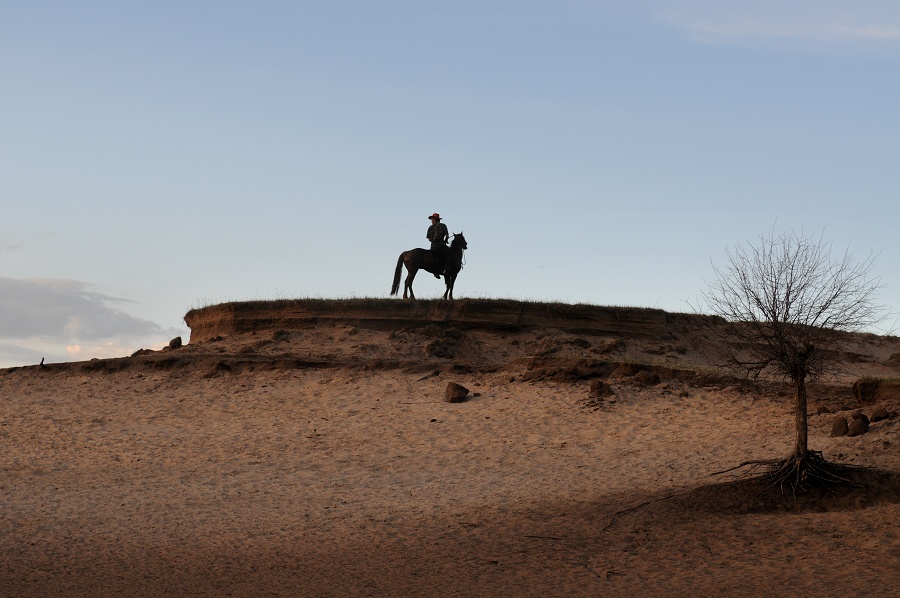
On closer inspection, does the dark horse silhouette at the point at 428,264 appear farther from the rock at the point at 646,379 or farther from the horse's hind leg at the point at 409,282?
the rock at the point at 646,379

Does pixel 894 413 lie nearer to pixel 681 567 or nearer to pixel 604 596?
pixel 681 567

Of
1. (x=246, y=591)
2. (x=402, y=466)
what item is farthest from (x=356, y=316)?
(x=246, y=591)

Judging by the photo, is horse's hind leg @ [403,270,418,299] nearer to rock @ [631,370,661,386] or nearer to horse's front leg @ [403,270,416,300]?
horse's front leg @ [403,270,416,300]

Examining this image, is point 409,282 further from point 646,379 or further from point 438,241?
point 646,379

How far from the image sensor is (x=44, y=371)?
2794 centimetres

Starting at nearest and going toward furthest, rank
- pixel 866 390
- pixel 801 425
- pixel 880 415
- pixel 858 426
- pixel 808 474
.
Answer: pixel 808 474 < pixel 801 425 < pixel 858 426 < pixel 880 415 < pixel 866 390

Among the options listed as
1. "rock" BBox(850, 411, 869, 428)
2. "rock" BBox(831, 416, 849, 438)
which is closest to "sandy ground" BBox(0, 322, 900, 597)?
"rock" BBox(831, 416, 849, 438)

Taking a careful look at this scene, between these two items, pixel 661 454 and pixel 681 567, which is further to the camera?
pixel 661 454

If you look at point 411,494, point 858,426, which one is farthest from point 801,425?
point 411,494

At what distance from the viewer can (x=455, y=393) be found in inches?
869

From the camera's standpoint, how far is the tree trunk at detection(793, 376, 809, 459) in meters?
14.6

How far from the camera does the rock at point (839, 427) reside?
17.1 meters

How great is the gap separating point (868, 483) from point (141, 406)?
1652cm

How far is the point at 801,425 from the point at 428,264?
1659 centimetres
